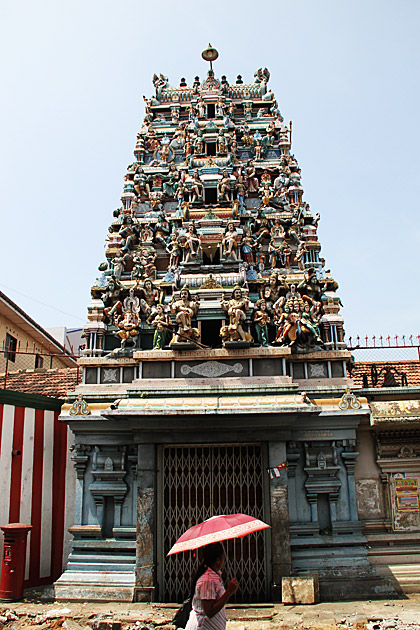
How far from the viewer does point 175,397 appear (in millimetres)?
12031

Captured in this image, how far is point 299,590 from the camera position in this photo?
10.5 meters

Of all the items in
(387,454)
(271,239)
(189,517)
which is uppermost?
(271,239)

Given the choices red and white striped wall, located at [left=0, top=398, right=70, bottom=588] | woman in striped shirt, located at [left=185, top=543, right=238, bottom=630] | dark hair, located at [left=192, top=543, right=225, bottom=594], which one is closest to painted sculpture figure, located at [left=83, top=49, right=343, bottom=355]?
red and white striped wall, located at [left=0, top=398, right=70, bottom=588]

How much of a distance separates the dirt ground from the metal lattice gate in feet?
2.68

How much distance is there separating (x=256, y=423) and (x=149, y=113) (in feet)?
49.2

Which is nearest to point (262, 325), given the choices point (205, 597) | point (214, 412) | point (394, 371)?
point (214, 412)

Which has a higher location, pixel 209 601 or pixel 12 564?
pixel 209 601

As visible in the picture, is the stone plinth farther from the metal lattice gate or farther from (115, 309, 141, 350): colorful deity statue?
(115, 309, 141, 350): colorful deity statue

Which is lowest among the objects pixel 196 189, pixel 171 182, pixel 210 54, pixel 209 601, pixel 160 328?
pixel 209 601

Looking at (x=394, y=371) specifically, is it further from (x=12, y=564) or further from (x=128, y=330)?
(x=12, y=564)

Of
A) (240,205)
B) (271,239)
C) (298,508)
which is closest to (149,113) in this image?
(240,205)

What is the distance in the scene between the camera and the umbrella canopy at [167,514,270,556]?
235 inches

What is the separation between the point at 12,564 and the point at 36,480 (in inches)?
81.5

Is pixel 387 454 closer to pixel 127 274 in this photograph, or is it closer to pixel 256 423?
pixel 256 423
